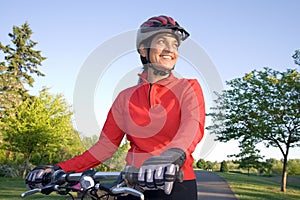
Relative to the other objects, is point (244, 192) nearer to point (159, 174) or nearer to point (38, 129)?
point (159, 174)

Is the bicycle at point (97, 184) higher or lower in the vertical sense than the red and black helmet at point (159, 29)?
lower

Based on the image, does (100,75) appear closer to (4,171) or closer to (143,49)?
(143,49)

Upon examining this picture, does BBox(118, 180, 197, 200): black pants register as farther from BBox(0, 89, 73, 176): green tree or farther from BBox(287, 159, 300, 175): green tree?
BBox(287, 159, 300, 175): green tree

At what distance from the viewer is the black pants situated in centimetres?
197

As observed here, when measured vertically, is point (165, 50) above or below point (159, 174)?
above

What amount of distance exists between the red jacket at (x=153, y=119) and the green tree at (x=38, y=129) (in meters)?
23.1

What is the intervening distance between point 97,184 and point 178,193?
1.92 ft

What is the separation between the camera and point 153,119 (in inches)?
82.0

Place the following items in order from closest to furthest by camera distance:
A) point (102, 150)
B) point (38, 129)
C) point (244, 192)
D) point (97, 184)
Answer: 1. point (97, 184)
2. point (102, 150)
3. point (244, 192)
4. point (38, 129)

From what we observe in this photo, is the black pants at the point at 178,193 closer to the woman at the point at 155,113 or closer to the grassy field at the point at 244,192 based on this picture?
the woman at the point at 155,113

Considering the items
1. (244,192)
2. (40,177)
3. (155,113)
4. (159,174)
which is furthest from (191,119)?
(244,192)

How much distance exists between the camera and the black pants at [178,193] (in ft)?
6.47

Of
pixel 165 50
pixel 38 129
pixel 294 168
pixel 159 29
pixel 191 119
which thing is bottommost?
pixel 191 119

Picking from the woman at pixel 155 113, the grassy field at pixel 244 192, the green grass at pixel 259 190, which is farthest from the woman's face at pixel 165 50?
the green grass at pixel 259 190
